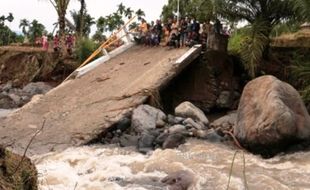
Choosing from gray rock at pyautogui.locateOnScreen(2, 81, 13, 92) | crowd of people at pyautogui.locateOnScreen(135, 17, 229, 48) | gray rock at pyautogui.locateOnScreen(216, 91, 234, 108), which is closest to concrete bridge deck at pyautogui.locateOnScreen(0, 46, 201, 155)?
crowd of people at pyautogui.locateOnScreen(135, 17, 229, 48)

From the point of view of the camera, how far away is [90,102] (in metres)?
13.3

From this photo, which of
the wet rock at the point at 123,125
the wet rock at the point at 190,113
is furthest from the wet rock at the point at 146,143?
the wet rock at the point at 190,113

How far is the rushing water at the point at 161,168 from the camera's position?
8477mm

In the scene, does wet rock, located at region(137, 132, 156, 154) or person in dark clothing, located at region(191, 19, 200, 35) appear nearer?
wet rock, located at region(137, 132, 156, 154)

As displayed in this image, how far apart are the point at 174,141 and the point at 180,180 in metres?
2.42

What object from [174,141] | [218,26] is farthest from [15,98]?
[174,141]

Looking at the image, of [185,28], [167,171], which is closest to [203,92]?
[185,28]

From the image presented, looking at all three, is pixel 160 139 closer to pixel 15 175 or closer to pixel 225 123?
pixel 225 123

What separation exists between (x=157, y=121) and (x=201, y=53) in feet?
14.5

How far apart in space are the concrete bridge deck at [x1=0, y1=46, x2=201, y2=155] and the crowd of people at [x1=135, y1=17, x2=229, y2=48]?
48cm

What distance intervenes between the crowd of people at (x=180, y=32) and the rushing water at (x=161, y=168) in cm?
567

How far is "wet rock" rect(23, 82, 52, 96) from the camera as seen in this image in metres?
20.3

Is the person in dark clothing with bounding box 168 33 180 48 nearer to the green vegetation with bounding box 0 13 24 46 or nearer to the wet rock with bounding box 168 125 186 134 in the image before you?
the wet rock with bounding box 168 125 186 134

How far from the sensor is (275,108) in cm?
996
